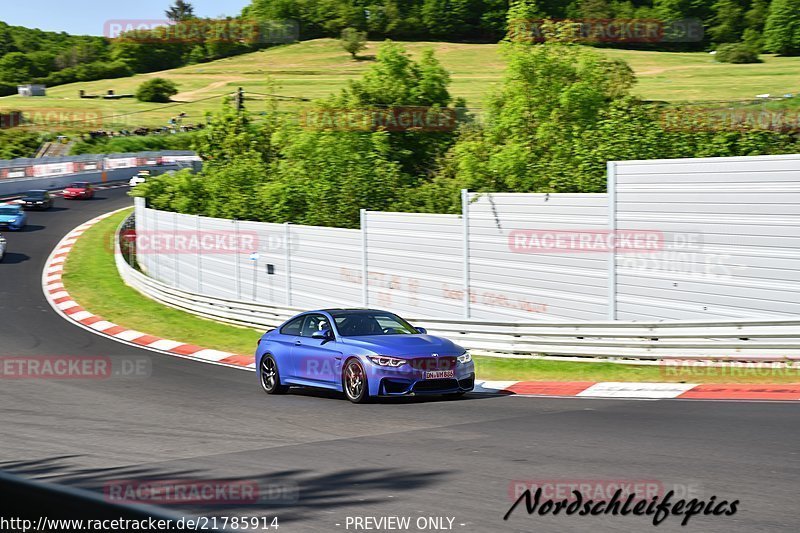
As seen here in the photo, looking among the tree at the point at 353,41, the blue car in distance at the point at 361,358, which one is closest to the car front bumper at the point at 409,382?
the blue car in distance at the point at 361,358

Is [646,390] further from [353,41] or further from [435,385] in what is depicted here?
[353,41]

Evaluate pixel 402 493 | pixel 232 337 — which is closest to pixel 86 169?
pixel 232 337

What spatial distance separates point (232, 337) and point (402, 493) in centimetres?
1753

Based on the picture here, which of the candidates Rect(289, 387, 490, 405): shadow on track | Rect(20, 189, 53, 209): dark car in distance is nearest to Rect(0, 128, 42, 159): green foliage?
Rect(20, 189, 53, 209): dark car in distance

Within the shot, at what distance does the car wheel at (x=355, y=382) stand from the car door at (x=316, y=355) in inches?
8.4

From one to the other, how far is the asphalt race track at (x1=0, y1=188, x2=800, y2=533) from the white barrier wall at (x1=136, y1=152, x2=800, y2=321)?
3957 millimetres

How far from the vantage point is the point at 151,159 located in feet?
292

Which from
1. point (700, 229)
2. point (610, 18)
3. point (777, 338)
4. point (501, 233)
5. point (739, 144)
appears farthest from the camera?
point (610, 18)

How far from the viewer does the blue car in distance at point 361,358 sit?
527 inches

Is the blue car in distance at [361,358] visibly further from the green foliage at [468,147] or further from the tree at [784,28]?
the tree at [784,28]

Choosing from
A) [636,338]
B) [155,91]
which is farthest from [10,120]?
[636,338]

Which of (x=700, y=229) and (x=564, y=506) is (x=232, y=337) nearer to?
(x=700, y=229)

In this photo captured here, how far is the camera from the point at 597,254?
17.4 metres

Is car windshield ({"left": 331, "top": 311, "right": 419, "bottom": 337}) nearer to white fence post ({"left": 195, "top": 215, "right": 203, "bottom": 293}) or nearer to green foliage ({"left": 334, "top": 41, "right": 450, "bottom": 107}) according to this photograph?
white fence post ({"left": 195, "top": 215, "right": 203, "bottom": 293})
